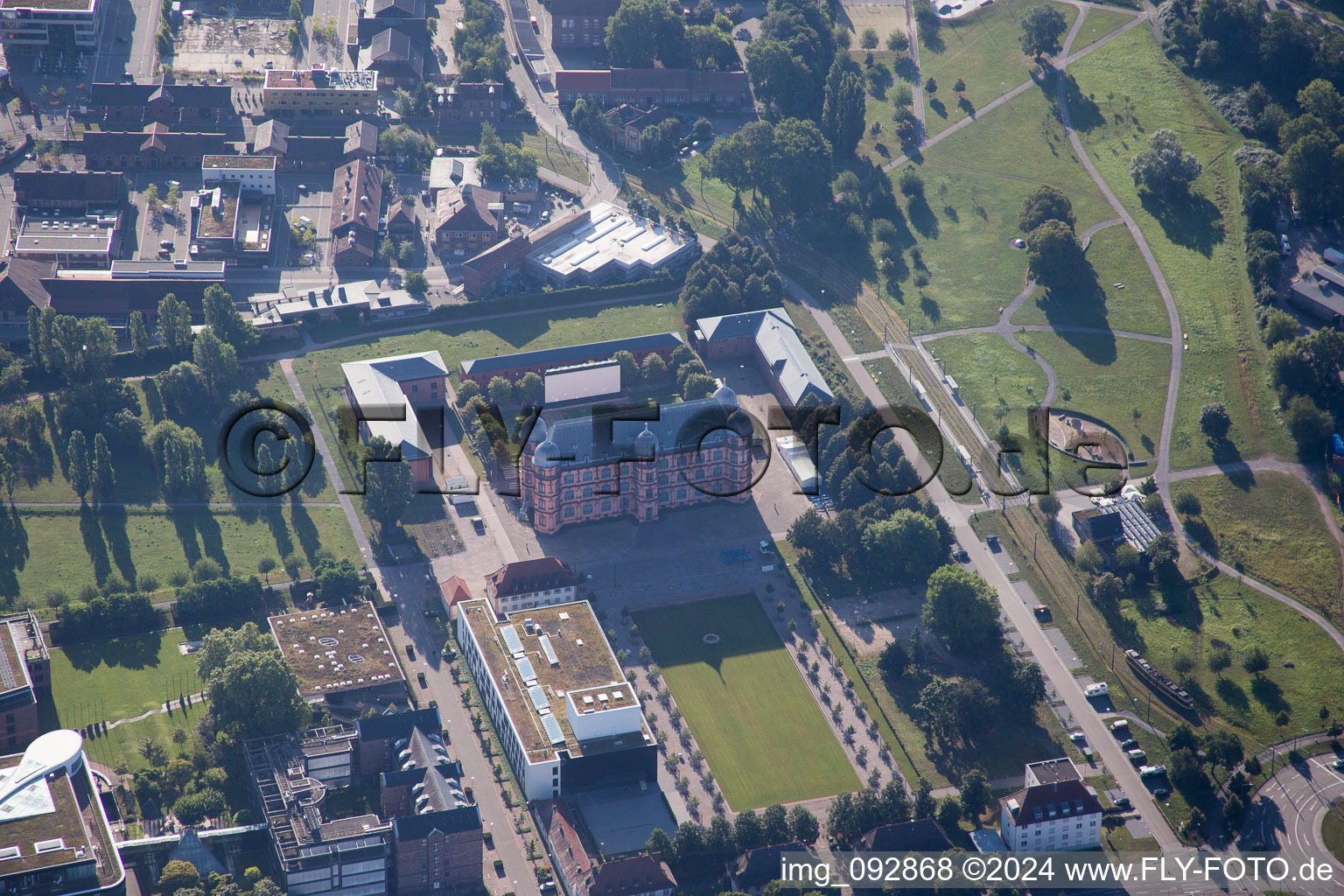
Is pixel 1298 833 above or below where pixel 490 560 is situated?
below

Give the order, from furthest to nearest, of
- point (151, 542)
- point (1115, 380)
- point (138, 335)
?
point (1115, 380) < point (138, 335) < point (151, 542)

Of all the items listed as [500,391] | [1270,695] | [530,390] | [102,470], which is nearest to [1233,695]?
[1270,695]

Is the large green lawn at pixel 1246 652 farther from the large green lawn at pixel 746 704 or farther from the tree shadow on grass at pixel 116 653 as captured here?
the tree shadow on grass at pixel 116 653

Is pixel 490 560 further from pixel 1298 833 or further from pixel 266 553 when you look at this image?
pixel 1298 833

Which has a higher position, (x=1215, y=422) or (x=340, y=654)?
(x=340, y=654)

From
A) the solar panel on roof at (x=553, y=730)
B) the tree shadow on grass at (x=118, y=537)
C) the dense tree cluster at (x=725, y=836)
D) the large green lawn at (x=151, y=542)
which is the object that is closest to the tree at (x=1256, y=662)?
the dense tree cluster at (x=725, y=836)

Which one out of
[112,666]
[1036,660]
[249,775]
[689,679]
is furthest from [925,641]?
[112,666]

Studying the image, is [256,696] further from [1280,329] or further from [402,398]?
[1280,329]
